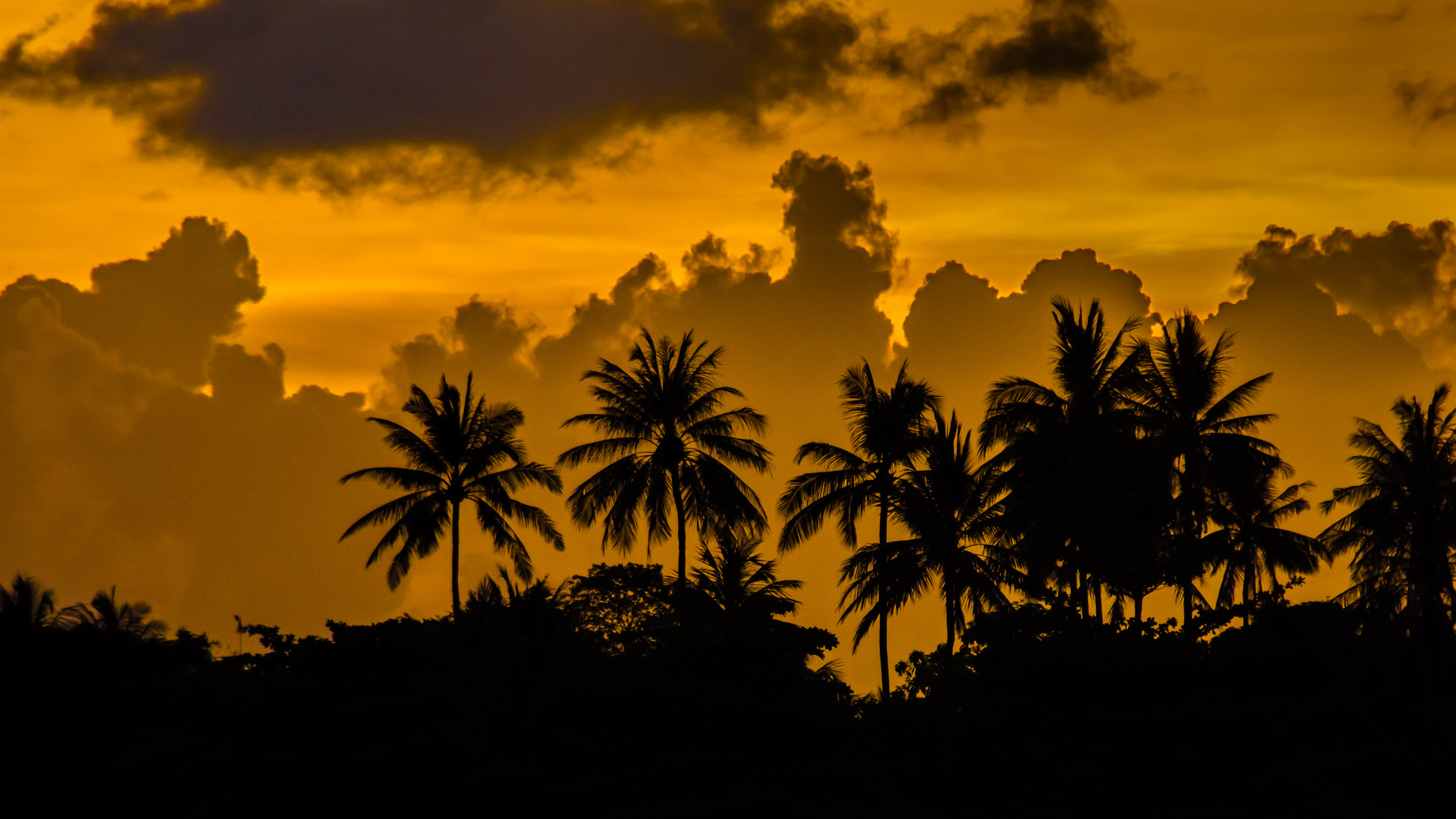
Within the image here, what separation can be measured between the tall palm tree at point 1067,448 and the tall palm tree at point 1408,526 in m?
7.66

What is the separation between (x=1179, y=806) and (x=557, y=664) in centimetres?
1601

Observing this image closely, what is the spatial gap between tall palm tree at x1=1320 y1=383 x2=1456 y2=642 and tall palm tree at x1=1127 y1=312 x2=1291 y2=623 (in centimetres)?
582

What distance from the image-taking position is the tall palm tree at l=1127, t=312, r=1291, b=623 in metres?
54.2

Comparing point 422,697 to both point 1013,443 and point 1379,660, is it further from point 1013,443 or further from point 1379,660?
point 1379,660

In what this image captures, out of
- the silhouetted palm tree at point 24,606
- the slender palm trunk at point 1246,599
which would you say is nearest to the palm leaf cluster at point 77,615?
the silhouetted palm tree at point 24,606

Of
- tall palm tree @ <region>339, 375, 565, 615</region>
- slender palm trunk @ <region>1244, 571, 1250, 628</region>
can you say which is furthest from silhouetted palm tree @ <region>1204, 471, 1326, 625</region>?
tall palm tree @ <region>339, 375, 565, 615</region>

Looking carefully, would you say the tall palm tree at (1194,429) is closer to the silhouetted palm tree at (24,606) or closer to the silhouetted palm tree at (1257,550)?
the silhouetted palm tree at (1257,550)

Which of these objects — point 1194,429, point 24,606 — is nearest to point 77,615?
point 24,606

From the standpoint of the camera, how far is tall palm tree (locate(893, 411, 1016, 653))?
51.3m

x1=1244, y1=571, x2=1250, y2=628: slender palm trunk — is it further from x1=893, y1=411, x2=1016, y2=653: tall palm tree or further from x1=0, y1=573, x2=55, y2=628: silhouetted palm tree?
x1=0, y1=573, x2=55, y2=628: silhouetted palm tree

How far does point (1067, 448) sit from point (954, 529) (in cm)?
544

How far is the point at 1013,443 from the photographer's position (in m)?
54.4

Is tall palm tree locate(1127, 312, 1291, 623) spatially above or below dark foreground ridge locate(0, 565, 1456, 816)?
above

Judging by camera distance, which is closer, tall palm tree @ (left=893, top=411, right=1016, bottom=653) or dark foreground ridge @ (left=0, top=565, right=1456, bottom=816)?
dark foreground ridge @ (left=0, top=565, right=1456, bottom=816)
